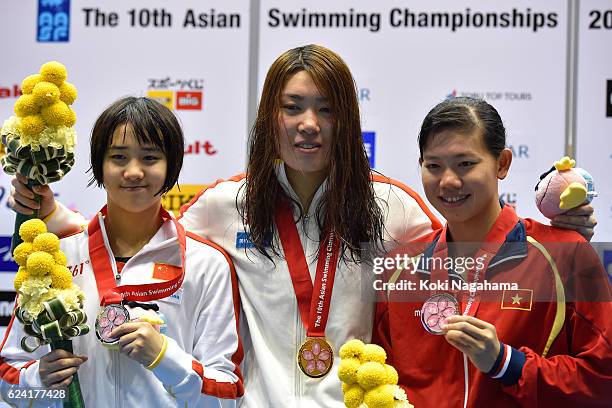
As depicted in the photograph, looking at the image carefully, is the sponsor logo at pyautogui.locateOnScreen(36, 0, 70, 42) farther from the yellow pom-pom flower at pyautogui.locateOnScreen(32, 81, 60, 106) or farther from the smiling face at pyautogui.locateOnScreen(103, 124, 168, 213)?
the yellow pom-pom flower at pyautogui.locateOnScreen(32, 81, 60, 106)

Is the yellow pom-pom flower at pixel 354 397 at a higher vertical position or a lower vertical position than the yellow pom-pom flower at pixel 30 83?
lower

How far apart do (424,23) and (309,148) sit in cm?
209

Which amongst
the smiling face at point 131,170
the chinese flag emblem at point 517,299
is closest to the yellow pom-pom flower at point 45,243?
the smiling face at point 131,170

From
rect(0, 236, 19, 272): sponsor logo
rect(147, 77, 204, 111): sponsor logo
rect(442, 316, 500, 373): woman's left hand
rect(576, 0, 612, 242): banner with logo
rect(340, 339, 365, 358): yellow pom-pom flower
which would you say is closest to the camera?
rect(442, 316, 500, 373): woman's left hand

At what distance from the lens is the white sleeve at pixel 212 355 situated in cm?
212

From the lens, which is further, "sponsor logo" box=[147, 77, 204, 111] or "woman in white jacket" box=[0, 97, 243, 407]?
"sponsor logo" box=[147, 77, 204, 111]

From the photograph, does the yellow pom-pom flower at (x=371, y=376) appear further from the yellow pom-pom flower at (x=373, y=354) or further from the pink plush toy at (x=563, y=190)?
the pink plush toy at (x=563, y=190)

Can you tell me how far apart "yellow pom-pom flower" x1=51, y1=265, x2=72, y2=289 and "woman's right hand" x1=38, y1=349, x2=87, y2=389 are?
0.53ft

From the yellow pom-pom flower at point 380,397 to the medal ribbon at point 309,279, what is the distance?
1.12ft

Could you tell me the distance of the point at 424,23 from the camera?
4.24 meters

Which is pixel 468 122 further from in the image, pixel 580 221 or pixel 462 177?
pixel 580 221

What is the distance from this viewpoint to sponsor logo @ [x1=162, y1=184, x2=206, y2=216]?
432 cm

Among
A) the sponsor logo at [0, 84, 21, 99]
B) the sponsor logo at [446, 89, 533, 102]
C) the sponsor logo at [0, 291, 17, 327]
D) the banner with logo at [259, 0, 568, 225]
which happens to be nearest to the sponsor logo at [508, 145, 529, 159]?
the banner with logo at [259, 0, 568, 225]

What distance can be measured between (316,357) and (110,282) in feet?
1.87
